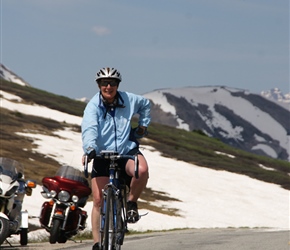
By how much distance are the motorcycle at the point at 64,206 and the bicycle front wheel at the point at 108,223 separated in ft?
24.8

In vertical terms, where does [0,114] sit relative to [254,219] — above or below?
above

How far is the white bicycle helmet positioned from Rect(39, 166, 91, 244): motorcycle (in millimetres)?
7289

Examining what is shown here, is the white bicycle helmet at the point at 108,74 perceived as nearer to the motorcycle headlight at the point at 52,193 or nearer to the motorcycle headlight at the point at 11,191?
the motorcycle headlight at the point at 11,191

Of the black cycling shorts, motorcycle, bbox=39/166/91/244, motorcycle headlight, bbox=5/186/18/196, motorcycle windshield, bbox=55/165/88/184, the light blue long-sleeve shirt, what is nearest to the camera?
the light blue long-sleeve shirt

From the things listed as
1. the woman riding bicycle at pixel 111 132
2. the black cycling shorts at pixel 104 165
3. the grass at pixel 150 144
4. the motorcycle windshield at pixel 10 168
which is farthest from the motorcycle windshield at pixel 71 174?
the grass at pixel 150 144

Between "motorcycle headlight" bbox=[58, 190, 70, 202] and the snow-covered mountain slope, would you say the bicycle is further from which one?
the snow-covered mountain slope

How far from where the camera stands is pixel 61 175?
19469mm

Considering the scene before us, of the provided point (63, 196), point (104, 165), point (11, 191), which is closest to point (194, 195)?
point (63, 196)

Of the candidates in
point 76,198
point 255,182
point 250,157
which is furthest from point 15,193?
point 250,157

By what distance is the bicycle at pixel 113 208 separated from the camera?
11.1m

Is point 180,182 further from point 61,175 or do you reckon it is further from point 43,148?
point 61,175

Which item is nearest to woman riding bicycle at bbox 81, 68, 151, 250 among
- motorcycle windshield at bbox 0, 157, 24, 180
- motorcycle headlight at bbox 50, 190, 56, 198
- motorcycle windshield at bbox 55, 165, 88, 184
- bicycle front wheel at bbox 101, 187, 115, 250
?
bicycle front wheel at bbox 101, 187, 115, 250

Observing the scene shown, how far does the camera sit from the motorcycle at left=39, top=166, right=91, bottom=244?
61.6 ft

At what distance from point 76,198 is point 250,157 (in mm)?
80080
